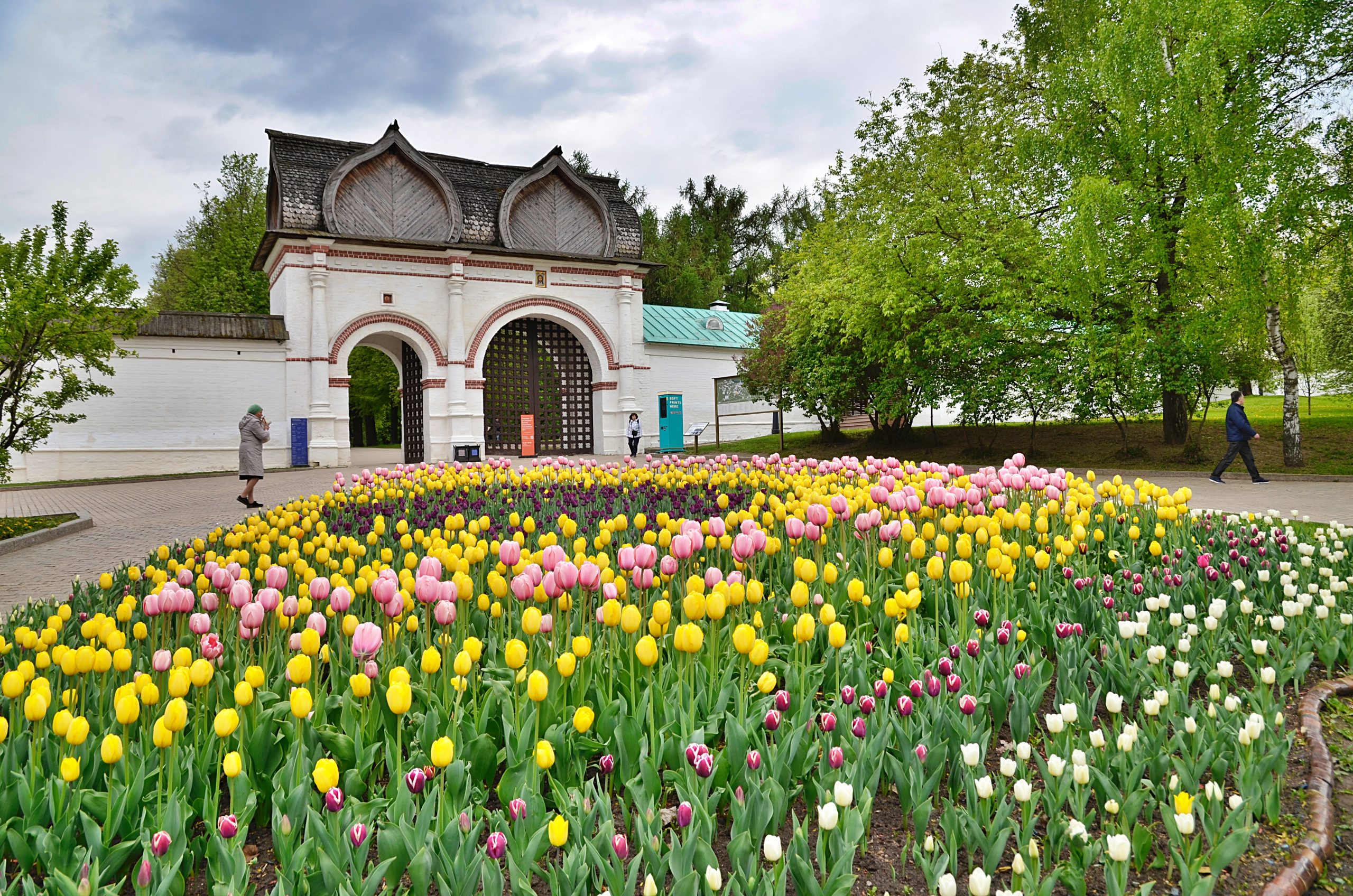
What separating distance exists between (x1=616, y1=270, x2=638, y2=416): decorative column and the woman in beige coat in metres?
15.3

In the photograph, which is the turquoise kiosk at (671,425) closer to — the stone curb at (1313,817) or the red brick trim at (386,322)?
the red brick trim at (386,322)

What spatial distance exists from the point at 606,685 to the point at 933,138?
18.3 m

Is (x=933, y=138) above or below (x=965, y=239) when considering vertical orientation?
above

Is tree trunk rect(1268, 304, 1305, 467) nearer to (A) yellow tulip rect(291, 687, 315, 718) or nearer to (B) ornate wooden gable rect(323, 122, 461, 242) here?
(A) yellow tulip rect(291, 687, 315, 718)

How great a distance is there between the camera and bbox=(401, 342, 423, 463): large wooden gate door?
2641 cm

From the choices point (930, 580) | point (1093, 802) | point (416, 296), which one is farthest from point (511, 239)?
point (1093, 802)

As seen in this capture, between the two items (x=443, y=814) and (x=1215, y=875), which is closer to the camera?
(x=1215, y=875)

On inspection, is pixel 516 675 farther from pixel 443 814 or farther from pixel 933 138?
pixel 933 138

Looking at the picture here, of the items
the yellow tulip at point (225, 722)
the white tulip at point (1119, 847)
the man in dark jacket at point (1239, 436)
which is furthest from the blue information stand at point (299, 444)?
the white tulip at point (1119, 847)

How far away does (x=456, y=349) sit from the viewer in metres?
25.1

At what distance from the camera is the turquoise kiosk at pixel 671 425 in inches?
1126

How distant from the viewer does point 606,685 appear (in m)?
2.77

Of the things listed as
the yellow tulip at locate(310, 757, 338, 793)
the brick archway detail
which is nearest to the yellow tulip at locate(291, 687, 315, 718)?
the yellow tulip at locate(310, 757, 338, 793)

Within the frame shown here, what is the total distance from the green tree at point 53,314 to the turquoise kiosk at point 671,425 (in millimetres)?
18172
